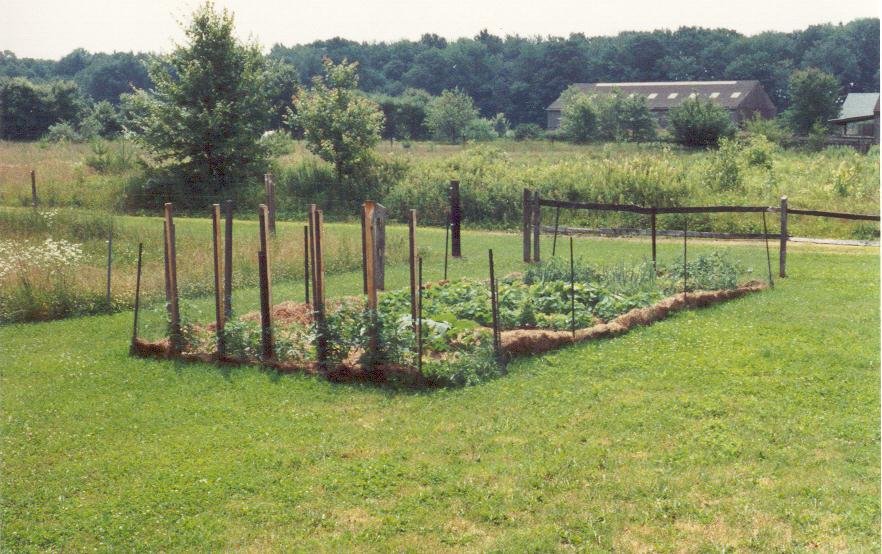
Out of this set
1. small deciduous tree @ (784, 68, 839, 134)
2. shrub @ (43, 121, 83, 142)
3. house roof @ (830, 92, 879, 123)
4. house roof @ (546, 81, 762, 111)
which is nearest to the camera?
shrub @ (43, 121, 83, 142)

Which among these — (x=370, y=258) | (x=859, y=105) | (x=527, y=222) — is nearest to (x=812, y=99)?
(x=859, y=105)

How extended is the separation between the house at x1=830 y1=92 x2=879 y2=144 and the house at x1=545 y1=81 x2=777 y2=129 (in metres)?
9.90

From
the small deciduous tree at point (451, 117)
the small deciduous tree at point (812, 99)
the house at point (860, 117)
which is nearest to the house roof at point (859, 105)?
the house at point (860, 117)

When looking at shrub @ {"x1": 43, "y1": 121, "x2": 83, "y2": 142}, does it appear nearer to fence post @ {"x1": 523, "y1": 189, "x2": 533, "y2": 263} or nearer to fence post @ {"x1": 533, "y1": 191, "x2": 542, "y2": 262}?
fence post @ {"x1": 523, "y1": 189, "x2": 533, "y2": 263}

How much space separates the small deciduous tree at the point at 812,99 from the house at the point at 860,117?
978mm

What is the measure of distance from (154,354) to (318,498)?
15.7ft

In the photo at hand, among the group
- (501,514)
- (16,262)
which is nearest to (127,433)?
(501,514)

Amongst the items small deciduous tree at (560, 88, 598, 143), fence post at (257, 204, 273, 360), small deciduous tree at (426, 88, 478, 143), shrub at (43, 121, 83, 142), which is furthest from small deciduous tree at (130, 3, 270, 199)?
small deciduous tree at (426, 88, 478, 143)

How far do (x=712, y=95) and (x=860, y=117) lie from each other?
23.9m

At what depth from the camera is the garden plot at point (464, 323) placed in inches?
406

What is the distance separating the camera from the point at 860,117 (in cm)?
5294

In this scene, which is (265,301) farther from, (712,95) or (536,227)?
(712,95)

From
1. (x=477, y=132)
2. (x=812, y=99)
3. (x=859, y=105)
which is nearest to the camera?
(x=812, y=99)

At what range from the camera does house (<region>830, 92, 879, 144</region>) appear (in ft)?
175
